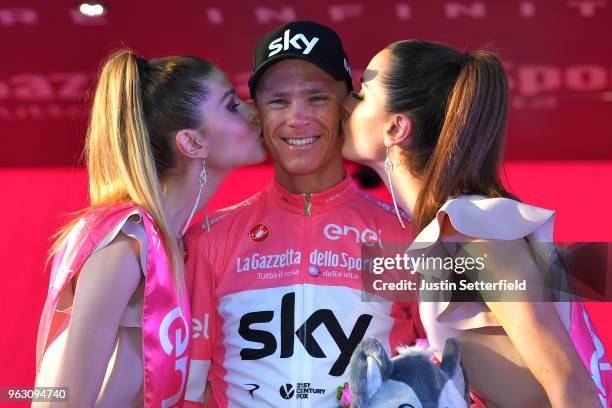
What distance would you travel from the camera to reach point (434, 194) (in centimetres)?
232

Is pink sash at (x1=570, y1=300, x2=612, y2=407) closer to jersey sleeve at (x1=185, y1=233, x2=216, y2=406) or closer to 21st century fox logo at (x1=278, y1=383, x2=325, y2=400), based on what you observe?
21st century fox logo at (x1=278, y1=383, x2=325, y2=400)

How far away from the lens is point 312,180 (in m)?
2.83

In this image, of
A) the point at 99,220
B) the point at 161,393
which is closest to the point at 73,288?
the point at 99,220

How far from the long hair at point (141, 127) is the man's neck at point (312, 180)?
1.14 ft

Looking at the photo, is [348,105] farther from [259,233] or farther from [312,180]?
[259,233]

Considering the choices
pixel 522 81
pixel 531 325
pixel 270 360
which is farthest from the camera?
pixel 522 81

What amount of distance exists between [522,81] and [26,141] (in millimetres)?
1709

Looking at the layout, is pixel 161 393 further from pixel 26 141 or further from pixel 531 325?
pixel 26 141

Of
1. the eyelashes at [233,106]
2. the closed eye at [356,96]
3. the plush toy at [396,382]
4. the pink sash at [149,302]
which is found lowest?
the plush toy at [396,382]

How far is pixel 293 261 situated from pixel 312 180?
11.2 inches

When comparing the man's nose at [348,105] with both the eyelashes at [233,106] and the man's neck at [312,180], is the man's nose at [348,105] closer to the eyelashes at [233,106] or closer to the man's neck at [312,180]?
the man's neck at [312,180]

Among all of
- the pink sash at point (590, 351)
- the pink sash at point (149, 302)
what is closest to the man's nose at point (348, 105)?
the pink sash at point (149, 302)

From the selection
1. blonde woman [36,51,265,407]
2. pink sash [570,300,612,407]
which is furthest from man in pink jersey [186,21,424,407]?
pink sash [570,300,612,407]

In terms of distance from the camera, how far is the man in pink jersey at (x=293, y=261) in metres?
2.56
